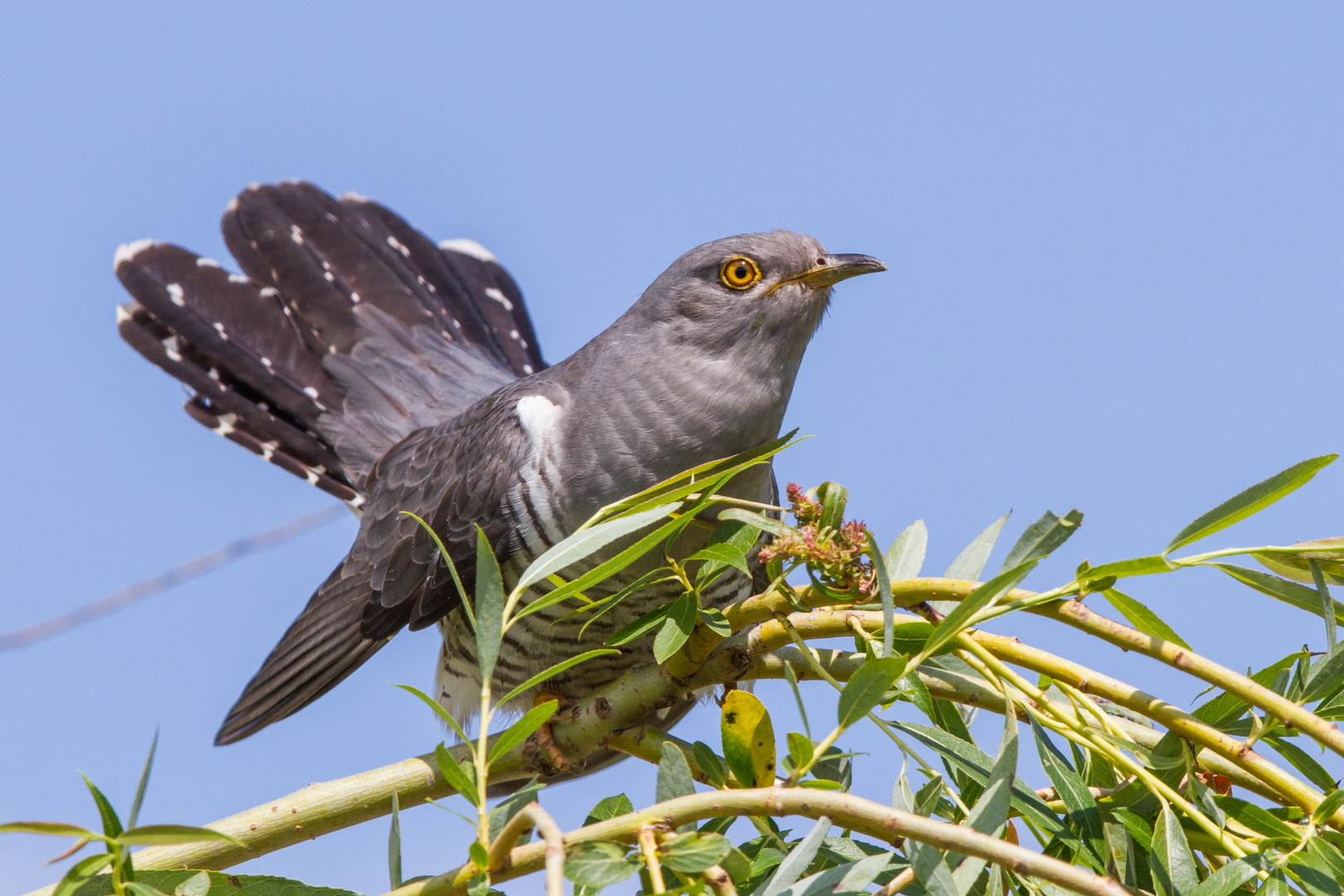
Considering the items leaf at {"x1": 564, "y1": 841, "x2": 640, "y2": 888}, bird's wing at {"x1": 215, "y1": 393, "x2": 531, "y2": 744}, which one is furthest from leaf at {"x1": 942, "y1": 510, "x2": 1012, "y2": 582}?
bird's wing at {"x1": 215, "y1": 393, "x2": 531, "y2": 744}

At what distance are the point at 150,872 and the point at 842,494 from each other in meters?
0.97

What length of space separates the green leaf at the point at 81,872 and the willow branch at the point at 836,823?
0.35 meters

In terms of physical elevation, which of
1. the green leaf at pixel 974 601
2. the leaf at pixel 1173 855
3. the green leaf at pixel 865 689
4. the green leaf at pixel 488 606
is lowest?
the leaf at pixel 1173 855

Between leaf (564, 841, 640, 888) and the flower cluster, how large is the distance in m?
0.41

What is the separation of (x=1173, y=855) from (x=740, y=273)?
193cm

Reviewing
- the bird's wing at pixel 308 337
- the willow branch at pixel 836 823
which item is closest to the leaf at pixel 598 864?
the willow branch at pixel 836 823

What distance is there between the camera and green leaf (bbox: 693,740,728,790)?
1.52 m

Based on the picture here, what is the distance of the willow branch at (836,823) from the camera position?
0.98 meters

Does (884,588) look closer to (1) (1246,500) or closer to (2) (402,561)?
(1) (1246,500)

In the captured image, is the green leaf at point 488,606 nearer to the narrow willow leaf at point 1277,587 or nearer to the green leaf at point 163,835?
the green leaf at point 163,835

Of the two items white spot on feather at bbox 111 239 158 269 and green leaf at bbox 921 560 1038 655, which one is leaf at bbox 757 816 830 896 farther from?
white spot on feather at bbox 111 239 158 269

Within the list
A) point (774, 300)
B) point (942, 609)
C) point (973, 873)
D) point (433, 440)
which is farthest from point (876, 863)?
point (433, 440)

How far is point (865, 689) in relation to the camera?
1.17 metres

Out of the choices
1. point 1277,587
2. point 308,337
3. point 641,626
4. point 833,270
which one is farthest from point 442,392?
point 1277,587
